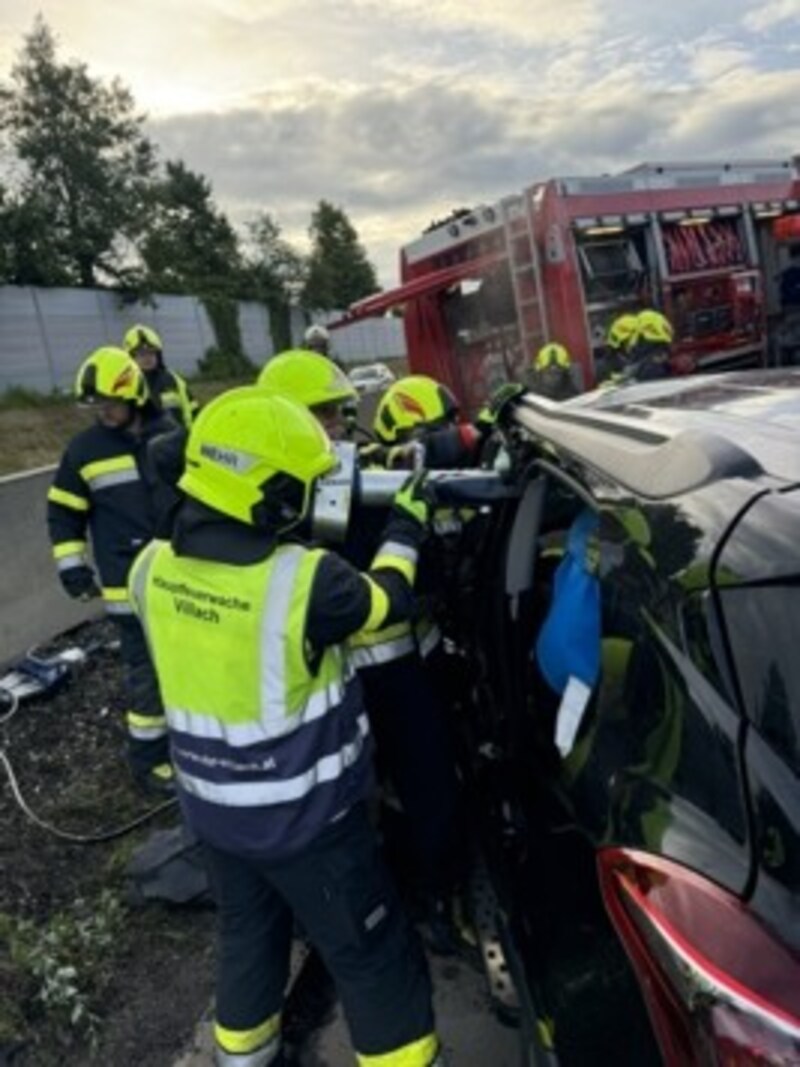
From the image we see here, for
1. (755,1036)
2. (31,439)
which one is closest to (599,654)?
(755,1036)

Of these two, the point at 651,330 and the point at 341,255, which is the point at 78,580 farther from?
the point at 341,255

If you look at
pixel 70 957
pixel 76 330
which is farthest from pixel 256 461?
pixel 76 330

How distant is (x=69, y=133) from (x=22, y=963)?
135 feet

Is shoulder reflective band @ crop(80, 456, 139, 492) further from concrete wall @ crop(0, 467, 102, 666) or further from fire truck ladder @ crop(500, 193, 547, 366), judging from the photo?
fire truck ladder @ crop(500, 193, 547, 366)

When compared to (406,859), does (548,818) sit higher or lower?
higher

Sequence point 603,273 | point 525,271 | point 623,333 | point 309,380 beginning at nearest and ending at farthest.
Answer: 1. point 309,380
2. point 623,333
3. point 525,271
4. point 603,273

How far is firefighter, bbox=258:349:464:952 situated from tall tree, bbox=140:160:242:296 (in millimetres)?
33309

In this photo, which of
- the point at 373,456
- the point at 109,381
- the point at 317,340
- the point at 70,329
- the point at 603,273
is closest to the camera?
the point at 373,456

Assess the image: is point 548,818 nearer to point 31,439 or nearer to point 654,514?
point 654,514

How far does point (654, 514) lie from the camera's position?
146 cm

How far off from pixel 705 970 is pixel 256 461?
133cm

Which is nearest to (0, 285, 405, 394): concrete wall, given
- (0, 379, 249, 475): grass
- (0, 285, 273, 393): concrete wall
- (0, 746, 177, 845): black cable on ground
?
(0, 285, 273, 393): concrete wall

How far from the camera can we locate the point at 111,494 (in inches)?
184

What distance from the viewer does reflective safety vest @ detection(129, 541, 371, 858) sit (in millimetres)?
2096
